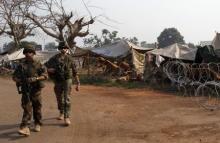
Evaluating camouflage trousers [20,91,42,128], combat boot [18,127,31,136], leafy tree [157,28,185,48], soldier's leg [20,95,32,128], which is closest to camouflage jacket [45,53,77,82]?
camouflage trousers [20,91,42,128]

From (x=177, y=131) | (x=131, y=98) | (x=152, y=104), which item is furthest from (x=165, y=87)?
(x=177, y=131)

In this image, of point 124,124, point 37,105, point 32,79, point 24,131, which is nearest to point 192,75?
point 124,124

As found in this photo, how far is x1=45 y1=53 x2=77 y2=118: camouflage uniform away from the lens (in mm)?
9859

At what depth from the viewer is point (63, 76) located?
989 centimetres

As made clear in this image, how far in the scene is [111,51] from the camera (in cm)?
2900

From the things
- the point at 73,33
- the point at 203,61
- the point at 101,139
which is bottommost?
the point at 101,139

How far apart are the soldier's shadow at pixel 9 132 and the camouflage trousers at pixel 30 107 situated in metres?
0.26

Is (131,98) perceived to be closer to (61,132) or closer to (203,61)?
(203,61)

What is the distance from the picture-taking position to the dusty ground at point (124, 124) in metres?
8.71

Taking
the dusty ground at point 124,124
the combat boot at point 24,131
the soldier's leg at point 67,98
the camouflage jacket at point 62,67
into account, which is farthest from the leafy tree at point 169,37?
the combat boot at point 24,131

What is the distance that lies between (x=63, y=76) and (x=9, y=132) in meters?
1.62

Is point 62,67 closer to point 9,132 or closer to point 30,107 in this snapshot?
point 30,107

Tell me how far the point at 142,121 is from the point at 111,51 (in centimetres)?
1857

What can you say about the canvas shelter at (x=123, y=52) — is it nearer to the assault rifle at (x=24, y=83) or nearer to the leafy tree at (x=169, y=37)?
the assault rifle at (x=24, y=83)
